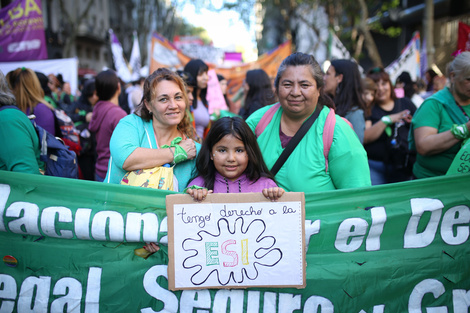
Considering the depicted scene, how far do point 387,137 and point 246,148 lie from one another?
7.47ft

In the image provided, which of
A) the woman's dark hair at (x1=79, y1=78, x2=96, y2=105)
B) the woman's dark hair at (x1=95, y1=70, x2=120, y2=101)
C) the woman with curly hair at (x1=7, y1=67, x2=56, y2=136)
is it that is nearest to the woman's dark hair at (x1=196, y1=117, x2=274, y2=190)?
the woman with curly hair at (x1=7, y1=67, x2=56, y2=136)

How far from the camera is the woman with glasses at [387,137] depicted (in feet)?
13.9

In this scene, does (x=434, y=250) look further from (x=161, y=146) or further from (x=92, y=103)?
(x=92, y=103)

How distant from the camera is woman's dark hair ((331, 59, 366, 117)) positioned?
3.89m

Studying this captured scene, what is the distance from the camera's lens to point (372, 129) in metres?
4.26

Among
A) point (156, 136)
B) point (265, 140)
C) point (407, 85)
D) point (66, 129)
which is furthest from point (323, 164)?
point (407, 85)

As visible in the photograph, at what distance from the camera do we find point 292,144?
2.65m

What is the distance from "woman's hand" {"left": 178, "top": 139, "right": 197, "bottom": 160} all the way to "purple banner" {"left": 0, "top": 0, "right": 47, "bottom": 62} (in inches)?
249

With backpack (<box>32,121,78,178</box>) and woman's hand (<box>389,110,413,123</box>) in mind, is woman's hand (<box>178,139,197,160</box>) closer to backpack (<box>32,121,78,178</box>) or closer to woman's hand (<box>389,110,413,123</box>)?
backpack (<box>32,121,78,178</box>)

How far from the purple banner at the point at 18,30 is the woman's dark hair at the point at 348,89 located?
6.18 meters

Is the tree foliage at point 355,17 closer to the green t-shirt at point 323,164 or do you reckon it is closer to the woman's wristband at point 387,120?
the woman's wristband at point 387,120

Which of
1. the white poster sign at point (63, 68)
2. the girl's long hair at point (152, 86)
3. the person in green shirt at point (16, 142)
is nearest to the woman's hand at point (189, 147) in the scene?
the girl's long hair at point (152, 86)

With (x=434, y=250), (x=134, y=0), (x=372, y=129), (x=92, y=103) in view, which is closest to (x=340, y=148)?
(x=434, y=250)

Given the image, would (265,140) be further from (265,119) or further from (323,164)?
(323,164)
